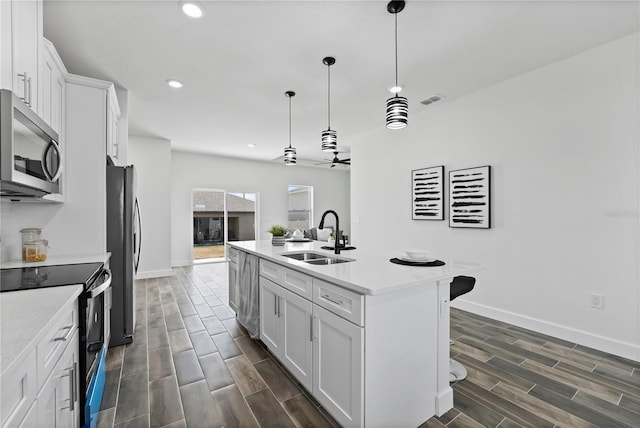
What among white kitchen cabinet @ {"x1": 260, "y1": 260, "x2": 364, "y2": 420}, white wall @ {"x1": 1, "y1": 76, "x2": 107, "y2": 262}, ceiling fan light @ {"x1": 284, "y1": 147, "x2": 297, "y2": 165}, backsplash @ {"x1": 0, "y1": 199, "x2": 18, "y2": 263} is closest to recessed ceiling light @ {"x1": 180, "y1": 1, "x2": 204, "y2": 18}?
white wall @ {"x1": 1, "y1": 76, "x2": 107, "y2": 262}

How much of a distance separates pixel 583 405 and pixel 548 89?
2830 millimetres

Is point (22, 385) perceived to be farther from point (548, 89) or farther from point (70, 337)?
point (548, 89)

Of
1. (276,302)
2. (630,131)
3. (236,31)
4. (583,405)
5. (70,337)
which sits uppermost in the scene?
(236,31)

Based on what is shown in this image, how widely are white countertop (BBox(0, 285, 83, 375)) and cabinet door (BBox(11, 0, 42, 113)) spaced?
1118mm

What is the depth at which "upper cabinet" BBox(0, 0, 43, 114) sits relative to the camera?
146 cm

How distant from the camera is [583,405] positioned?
188 centimetres

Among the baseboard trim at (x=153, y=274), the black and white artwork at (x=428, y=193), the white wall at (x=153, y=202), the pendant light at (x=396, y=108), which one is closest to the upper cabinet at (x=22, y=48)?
the pendant light at (x=396, y=108)

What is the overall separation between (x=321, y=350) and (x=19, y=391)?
1.31m

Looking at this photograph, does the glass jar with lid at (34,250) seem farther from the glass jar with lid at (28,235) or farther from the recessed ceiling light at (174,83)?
the recessed ceiling light at (174,83)

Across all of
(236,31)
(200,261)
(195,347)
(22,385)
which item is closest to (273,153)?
(200,261)

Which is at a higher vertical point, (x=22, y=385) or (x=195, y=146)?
(x=195, y=146)

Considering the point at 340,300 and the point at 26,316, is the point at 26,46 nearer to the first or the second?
the point at 26,316

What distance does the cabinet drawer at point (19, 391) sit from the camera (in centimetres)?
74

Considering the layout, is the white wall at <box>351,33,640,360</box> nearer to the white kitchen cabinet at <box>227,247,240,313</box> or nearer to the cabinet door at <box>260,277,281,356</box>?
the cabinet door at <box>260,277,281,356</box>
